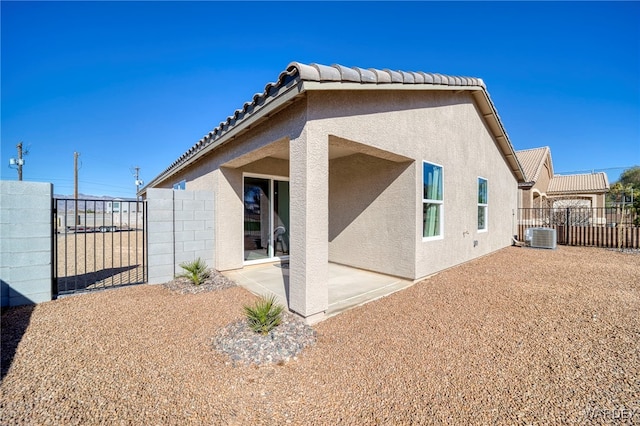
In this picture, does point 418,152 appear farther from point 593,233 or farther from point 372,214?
point 593,233

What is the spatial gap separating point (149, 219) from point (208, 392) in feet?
16.9

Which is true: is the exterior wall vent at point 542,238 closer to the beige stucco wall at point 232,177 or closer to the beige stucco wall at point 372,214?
the beige stucco wall at point 372,214

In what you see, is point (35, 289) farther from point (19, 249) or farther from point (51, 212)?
point (51, 212)

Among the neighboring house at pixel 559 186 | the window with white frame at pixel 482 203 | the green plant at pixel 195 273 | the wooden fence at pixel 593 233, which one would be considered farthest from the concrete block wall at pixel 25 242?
the neighboring house at pixel 559 186

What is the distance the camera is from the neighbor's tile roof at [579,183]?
2214 centimetres

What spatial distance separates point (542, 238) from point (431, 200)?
872cm

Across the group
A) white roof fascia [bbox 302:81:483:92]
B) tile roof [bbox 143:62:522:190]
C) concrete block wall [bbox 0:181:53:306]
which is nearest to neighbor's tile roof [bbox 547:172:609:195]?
tile roof [bbox 143:62:522:190]

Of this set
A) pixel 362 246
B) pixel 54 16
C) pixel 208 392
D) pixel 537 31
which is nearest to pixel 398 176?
pixel 362 246

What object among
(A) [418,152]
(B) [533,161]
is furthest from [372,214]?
(B) [533,161]

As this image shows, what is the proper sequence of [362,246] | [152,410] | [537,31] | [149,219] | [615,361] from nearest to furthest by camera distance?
1. [152,410]
2. [615,361]
3. [149,219]
4. [362,246]
5. [537,31]

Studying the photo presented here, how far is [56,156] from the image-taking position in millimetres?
30312

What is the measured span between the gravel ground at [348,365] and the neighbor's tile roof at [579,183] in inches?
936

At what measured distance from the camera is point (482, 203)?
10398 mm

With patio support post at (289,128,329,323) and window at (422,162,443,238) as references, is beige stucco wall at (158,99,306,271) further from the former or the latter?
window at (422,162,443,238)
